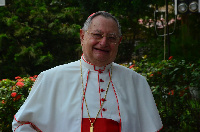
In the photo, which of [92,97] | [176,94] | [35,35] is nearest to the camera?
[92,97]

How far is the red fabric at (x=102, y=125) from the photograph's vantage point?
2266mm

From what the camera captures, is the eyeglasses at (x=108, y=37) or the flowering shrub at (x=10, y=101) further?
the flowering shrub at (x=10, y=101)

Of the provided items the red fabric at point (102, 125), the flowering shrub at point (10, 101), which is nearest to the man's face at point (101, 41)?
the red fabric at point (102, 125)

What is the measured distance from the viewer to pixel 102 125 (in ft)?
7.50

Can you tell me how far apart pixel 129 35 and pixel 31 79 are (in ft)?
30.9

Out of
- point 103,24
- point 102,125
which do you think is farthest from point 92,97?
point 103,24

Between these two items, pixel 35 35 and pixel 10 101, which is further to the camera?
pixel 35 35

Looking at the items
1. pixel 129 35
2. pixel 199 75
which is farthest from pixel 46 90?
pixel 129 35

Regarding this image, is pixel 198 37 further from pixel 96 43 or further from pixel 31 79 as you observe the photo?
pixel 96 43

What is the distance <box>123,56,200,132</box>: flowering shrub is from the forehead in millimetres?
2484

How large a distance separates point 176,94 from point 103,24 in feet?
9.20

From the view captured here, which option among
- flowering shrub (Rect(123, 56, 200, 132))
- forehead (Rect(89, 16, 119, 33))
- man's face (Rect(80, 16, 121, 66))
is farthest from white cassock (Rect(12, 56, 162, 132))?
flowering shrub (Rect(123, 56, 200, 132))

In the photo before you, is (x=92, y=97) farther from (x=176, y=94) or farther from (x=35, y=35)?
(x=35, y=35)

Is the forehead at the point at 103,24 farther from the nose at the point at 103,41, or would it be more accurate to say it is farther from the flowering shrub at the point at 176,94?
the flowering shrub at the point at 176,94
